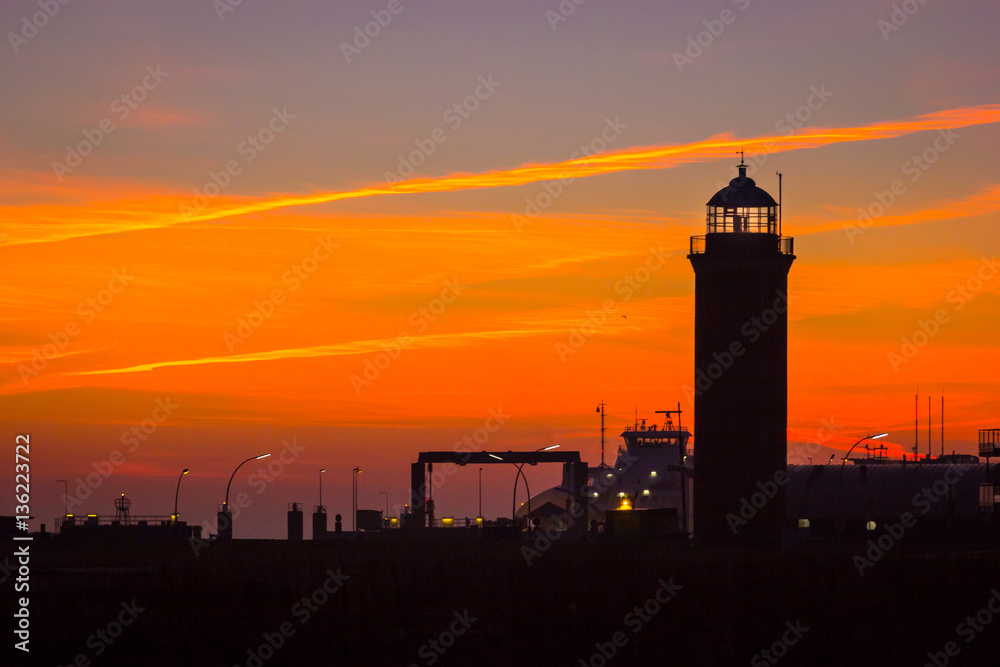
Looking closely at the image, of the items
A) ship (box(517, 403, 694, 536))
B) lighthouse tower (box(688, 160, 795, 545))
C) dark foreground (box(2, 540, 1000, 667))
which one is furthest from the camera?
ship (box(517, 403, 694, 536))

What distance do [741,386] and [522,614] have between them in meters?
34.4

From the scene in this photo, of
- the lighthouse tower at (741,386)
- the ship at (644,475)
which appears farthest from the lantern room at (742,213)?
the ship at (644,475)

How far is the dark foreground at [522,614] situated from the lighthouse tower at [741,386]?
14285 millimetres

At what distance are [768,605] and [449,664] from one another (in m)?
12.4

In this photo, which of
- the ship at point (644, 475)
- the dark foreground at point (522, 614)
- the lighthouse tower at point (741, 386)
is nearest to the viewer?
the dark foreground at point (522, 614)

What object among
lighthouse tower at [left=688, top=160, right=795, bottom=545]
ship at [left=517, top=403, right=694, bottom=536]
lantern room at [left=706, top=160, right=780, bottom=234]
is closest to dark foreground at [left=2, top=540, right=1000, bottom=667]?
lighthouse tower at [left=688, top=160, right=795, bottom=545]

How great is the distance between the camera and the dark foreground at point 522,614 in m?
33.1

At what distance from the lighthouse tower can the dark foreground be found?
46.9 ft

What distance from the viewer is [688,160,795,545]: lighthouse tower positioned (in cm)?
7094

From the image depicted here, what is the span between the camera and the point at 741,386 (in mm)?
70875

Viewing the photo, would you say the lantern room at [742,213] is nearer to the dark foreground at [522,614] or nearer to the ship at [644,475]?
the dark foreground at [522,614]

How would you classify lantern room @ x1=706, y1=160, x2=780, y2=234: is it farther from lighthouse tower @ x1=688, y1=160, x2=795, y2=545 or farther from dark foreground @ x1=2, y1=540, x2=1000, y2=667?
dark foreground @ x1=2, y1=540, x2=1000, y2=667

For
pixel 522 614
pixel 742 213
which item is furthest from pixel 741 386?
pixel 522 614

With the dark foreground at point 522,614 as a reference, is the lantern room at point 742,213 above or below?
above
